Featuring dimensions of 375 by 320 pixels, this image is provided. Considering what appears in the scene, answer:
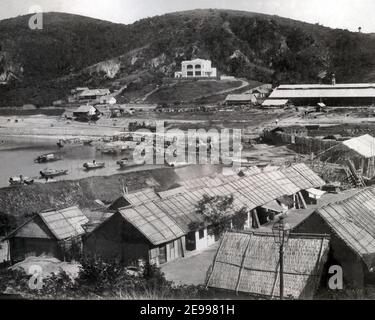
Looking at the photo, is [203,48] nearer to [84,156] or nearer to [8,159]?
[84,156]

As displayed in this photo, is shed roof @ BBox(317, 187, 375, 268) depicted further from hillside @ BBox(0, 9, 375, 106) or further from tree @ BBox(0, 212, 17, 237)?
hillside @ BBox(0, 9, 375, 106)

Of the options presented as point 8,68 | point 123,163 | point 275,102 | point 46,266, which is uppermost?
point 8,68

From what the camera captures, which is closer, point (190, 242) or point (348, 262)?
point (348, 262)

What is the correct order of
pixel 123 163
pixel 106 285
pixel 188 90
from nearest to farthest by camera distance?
pixel 106 285
pixel 123 163
pixel 188 90

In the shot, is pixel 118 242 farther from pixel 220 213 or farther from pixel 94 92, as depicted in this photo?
pixel 94 92

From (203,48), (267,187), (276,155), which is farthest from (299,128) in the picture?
(203,48)

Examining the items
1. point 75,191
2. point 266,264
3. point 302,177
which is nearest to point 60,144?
point 75,191
